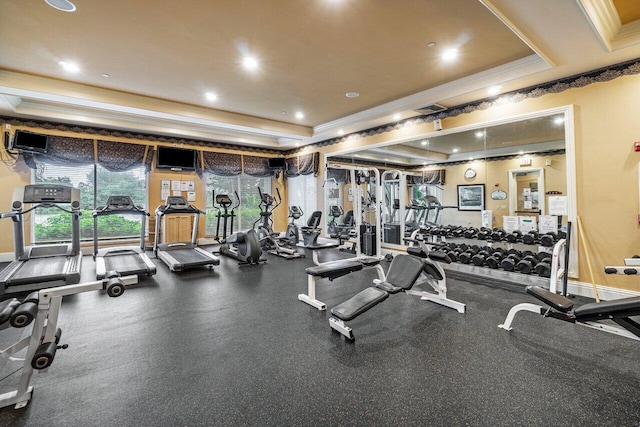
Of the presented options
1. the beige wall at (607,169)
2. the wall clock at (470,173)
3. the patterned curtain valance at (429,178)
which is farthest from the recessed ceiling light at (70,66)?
the beige wall at (607,169)

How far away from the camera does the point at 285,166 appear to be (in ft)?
30.2

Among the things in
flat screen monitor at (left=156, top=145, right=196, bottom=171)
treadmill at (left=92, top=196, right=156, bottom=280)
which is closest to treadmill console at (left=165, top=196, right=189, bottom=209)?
treadmill at (left=92, top=196, right=156, bottom=280)

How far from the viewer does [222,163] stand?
27.2 feet

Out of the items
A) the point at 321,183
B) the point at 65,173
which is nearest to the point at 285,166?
the point at 321,183

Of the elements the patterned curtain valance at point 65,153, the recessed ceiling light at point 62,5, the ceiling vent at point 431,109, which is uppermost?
the recessed ceiling light at point 62,5

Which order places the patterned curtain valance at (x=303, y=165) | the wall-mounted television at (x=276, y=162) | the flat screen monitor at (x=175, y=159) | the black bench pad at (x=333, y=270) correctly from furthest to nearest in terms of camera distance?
the wall-mounted television at (x=276, y=162), the patterned curtain valance at (x=303, y=165), the flat screen monitor at (x=175, y=159), the black bench pad at (x=333, y=270)

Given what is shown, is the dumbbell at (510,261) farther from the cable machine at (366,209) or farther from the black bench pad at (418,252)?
the cable machine at (366,209)

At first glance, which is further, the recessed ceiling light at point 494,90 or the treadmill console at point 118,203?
the treadmill console at point 118,203

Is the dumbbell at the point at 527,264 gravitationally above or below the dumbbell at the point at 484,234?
below

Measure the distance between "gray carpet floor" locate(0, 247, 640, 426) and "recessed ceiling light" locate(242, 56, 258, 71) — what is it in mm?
3112

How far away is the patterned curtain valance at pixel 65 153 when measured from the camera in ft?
19.5

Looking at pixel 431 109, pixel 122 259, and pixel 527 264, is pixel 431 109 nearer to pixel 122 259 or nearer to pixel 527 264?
pixel 527 264

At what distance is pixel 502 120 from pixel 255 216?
22.7 feet

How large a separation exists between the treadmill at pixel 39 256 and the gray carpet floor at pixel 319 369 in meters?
0.78
